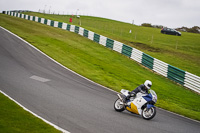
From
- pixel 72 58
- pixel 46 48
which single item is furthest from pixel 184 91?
pixel 46 48

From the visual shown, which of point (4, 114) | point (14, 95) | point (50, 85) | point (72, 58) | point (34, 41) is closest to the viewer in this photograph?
point (4, 114)

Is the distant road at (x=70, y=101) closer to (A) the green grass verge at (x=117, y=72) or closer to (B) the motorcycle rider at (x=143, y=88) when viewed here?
(B) the motorcycle rider at (x=143, y=88)

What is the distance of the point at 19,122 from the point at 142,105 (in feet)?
17.1

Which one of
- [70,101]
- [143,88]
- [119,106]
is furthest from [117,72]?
[143,88]

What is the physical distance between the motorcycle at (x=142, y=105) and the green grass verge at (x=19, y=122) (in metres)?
4.23

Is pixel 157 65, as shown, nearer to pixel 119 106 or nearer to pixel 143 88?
pixel 119 106

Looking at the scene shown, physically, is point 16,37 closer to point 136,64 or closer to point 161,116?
point 136,64

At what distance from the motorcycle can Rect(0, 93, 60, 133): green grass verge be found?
423cm

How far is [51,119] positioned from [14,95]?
11.0ft

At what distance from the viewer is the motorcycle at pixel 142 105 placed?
420 inches

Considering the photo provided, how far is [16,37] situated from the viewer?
2773 centimetres

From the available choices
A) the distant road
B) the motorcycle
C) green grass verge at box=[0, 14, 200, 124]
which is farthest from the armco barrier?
the motorcycle

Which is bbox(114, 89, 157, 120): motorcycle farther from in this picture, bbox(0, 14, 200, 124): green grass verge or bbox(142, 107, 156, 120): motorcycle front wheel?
bbox(0, 14, 200, 124): green grass verge

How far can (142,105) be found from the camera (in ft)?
36.0
